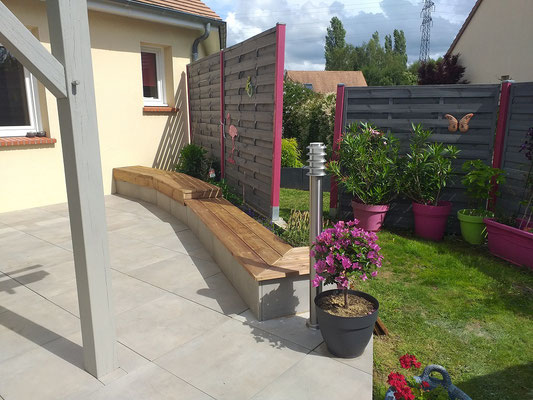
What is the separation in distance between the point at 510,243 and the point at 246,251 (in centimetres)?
290

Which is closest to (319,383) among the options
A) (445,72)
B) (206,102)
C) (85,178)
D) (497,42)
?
(85,178)

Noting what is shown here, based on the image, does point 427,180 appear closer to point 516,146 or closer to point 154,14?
point 516,146

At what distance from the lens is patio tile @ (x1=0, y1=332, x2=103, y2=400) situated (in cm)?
219

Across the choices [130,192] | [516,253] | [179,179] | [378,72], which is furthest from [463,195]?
[378,72]

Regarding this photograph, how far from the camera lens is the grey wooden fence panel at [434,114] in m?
4.95

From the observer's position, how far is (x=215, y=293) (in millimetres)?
3379

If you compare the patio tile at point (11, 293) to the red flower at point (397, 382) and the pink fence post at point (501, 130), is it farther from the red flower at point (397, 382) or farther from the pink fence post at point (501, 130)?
the pink fence post at point (501, 130)

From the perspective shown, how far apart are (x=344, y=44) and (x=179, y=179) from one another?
6585 centimetres

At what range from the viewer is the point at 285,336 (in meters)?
2.74

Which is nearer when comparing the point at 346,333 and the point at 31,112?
the point at 346,333

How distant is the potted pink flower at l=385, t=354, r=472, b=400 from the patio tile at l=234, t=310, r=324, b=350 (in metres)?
0.82

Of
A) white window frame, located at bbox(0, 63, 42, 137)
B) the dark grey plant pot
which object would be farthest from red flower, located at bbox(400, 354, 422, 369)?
white window frame, located at bbox(0, 63, 42, 137)

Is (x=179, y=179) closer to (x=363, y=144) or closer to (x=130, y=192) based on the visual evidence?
(x=130, y=192)

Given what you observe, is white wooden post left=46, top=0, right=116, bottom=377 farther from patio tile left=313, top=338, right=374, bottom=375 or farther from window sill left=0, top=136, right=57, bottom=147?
window sill left=0, top=136, right=57, bottom=147
